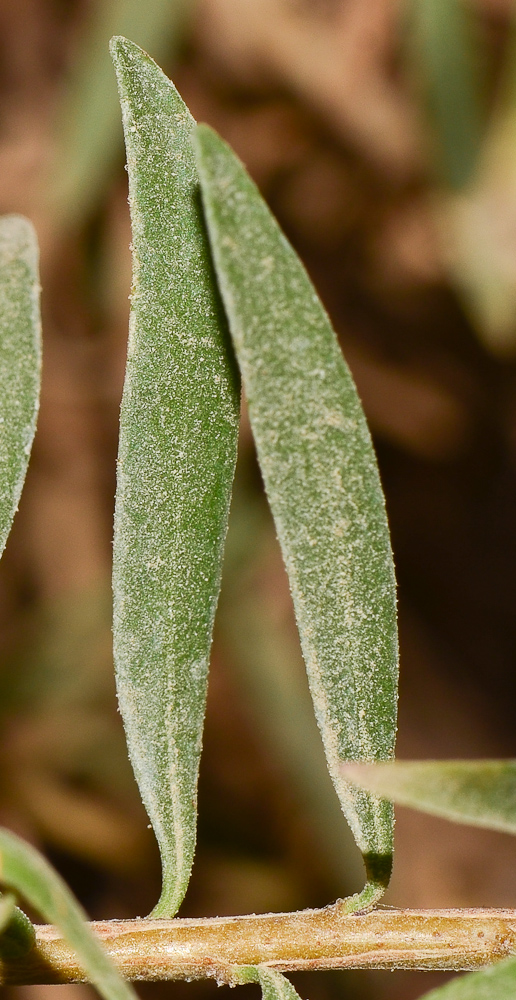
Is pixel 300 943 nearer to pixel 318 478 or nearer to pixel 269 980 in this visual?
pixel 269 980

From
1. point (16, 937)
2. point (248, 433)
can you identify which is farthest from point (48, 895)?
point (248, 433)

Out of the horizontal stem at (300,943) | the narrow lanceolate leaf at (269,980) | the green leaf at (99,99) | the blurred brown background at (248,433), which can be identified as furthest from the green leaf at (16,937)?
the green leaf at (99,99)

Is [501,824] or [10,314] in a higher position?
[10,314]

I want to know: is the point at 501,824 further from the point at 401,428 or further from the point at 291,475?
the point at 401,428

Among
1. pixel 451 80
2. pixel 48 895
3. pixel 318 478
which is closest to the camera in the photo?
pixel 48 895

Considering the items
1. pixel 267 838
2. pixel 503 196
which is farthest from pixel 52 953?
pixel 503 196
